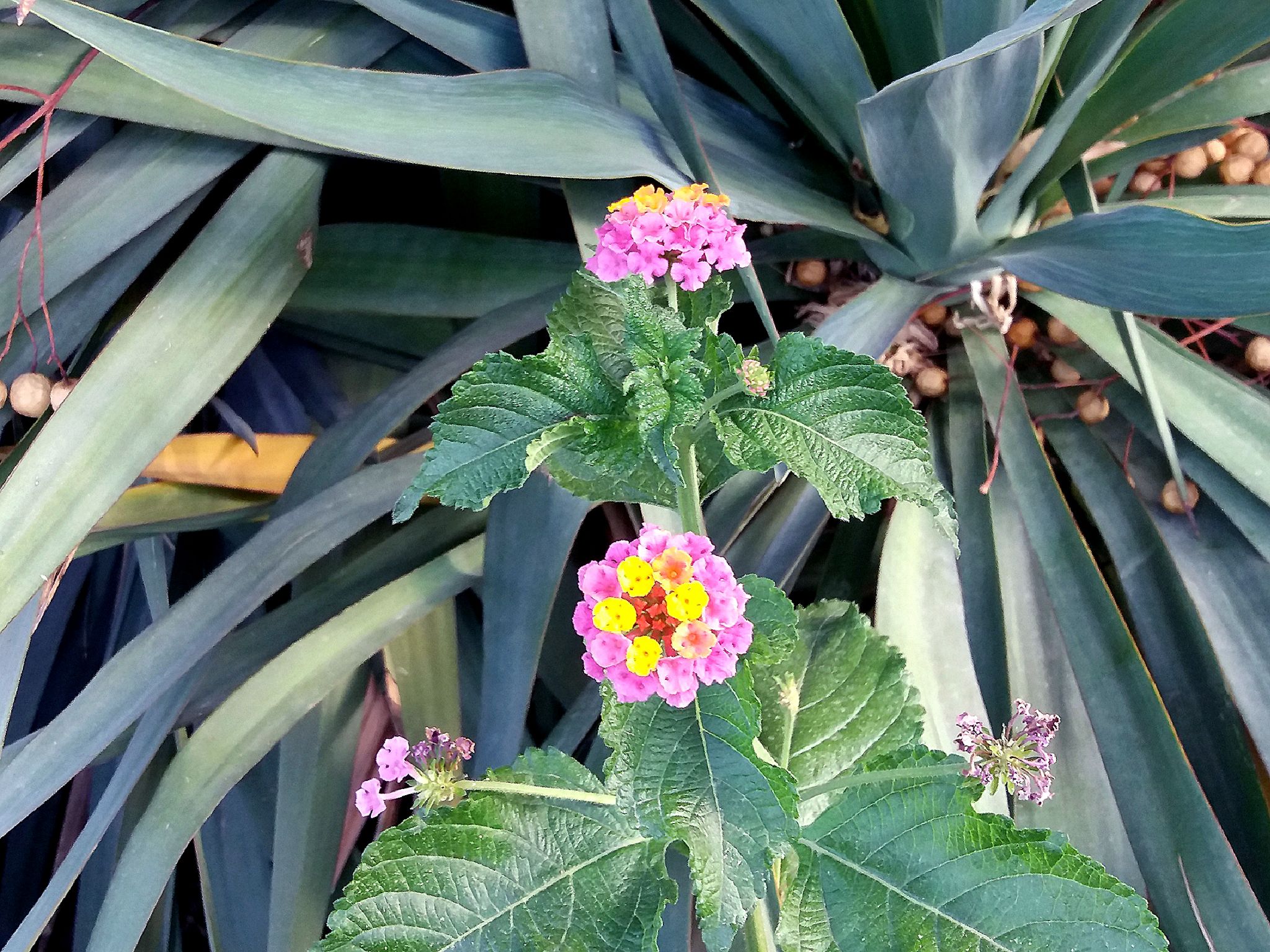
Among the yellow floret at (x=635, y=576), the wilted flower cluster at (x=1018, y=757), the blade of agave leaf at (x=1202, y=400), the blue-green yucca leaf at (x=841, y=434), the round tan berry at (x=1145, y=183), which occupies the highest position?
the round tan berry at (x=1145, y=183)

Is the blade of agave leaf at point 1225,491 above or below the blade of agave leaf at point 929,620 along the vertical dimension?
above

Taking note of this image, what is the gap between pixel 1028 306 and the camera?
2.39 ft

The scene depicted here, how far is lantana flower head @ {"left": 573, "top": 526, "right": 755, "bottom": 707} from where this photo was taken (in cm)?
26

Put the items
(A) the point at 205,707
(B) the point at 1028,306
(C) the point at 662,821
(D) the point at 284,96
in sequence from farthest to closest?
(B) the point at 1028,306
(A) the point at 205,707
(D) the point at 284,96
(C) the point at 662,821

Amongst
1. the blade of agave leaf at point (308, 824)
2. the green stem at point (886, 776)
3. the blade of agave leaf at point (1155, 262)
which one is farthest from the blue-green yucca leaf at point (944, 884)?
the blade of agave leaf at point (308, 824)

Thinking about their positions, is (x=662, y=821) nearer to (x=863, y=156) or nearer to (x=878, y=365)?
(x=878, y=365)

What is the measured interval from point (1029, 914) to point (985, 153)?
0.47 meters

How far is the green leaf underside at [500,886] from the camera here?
0.33m

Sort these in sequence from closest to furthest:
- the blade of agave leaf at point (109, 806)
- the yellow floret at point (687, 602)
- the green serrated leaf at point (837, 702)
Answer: the yellow floret at point (687, 602) → the green serrated leaf at point (837, 702) → the blade of agave leaf at point (109, 806)

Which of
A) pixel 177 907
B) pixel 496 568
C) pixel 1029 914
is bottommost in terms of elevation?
pixel 1029 914

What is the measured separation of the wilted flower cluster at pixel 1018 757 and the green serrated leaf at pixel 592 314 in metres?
0.20

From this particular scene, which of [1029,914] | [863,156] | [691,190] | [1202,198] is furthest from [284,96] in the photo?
[1202,198]

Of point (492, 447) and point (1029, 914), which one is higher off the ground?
point (492, 447)

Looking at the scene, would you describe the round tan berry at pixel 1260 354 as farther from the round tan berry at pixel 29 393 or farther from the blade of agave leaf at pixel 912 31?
the round tan berry at pixel 29 393
